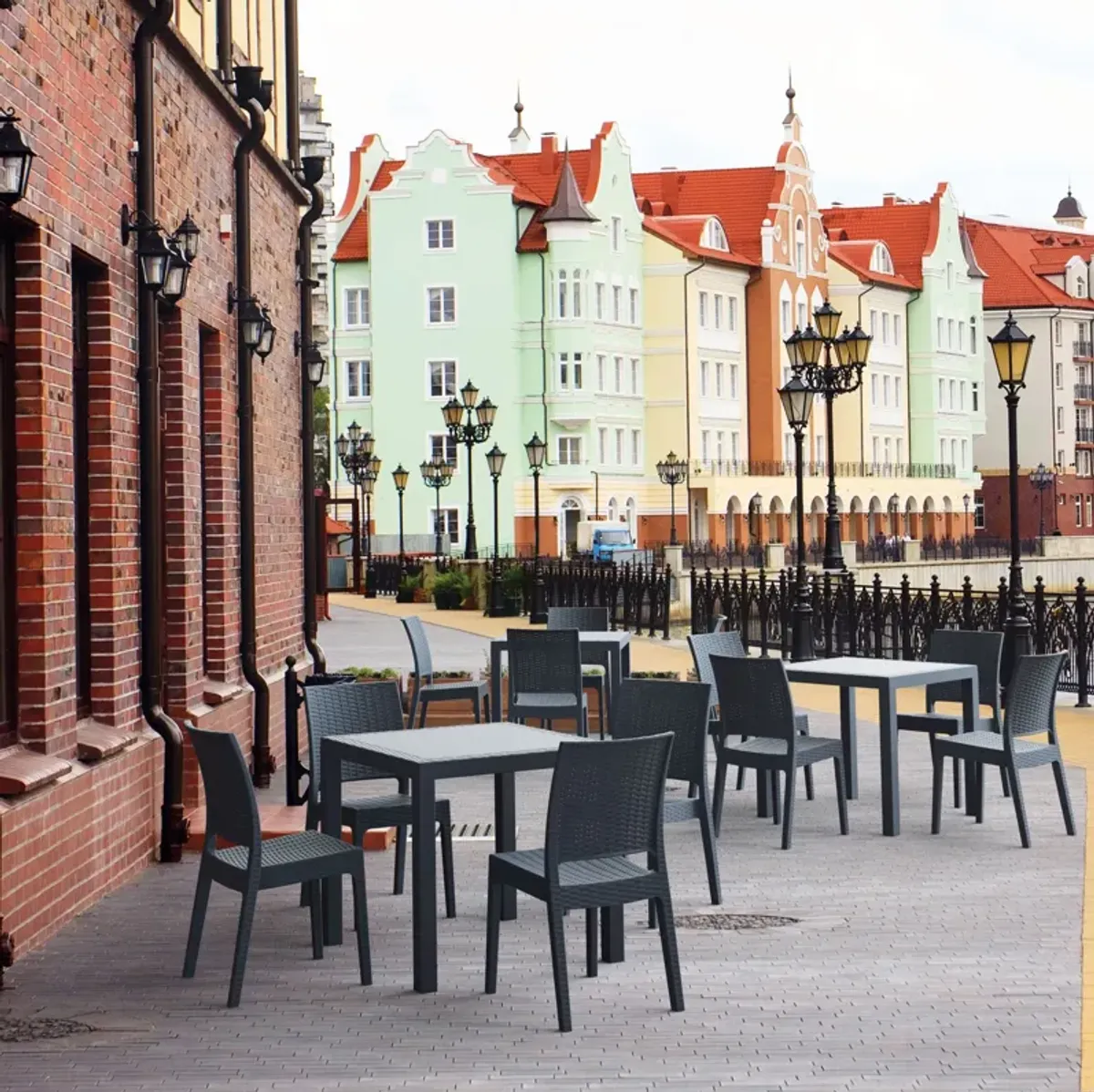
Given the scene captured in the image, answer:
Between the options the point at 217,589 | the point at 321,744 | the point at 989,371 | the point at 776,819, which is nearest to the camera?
the point at 321,744

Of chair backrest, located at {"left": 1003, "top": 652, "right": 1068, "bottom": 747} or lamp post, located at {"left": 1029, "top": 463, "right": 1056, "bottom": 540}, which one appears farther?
lamp post, located at {"left": 1029, "top": 463, "right": 1056, "bottom": 540}

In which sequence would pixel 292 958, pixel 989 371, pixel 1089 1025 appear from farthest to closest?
pixel 989 371
pixel 292 958
pixel 1089 1025

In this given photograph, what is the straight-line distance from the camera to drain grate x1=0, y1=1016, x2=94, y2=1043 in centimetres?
655

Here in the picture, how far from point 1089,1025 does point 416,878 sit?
235 centimetres

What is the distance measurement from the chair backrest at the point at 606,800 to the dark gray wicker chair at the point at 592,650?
7.93 m

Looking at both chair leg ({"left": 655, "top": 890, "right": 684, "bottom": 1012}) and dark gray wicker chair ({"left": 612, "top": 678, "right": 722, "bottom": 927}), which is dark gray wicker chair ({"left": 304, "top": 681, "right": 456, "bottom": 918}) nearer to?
dark gray wicker chair ({"left": 612, "top": 678, "right": 722, "bottom": 927})

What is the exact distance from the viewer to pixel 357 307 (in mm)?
72938

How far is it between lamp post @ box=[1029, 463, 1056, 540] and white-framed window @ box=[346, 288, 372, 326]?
1151 inches

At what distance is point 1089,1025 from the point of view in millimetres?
6527

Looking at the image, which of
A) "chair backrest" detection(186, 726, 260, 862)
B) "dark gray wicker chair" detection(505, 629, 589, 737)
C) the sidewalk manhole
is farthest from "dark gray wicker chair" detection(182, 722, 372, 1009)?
"dark gray wicker chair" detection(505, 629, 589, 737)

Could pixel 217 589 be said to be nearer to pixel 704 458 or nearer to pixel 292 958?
pixel 292 958

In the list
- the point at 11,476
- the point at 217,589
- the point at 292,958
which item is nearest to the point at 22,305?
the point at 11,476

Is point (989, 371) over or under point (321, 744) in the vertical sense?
over

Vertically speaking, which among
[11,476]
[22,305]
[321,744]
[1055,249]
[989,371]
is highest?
[1055,249]
